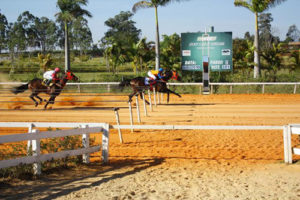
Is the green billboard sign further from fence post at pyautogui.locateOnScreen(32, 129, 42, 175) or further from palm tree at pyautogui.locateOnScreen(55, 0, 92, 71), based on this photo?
fence post at pyautogui.locateOnScreen(32, 129, 42, 175)

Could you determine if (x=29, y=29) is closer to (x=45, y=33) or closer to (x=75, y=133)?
(x=45, y=33)

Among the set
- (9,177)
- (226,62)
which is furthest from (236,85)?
(9,177)

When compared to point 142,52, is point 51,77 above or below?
below

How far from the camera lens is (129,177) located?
21.6 feet

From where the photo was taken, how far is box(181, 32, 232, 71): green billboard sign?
81.7ft

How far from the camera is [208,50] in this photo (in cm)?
2514

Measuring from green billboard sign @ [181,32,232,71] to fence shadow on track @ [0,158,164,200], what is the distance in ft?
59.4

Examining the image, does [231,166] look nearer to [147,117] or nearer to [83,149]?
[83,149]

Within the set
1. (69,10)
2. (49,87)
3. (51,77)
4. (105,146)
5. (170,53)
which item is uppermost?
(69,10)

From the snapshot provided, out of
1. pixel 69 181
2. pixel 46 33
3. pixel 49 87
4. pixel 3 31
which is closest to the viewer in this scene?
pixel 69 181

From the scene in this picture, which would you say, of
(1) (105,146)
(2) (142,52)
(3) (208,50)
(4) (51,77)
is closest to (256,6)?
(3) (208,50)

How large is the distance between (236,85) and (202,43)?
151 inches

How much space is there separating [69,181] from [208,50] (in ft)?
66.3

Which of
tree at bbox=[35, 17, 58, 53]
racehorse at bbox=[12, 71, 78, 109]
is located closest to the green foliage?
racehorse at bbox=[12, 71, 78, 109]
